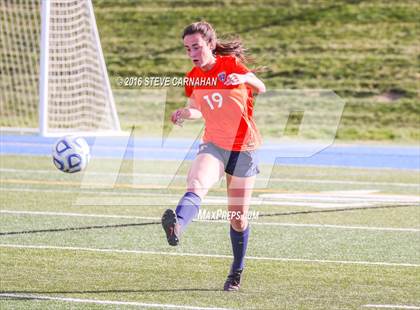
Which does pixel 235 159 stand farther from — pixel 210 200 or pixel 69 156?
pixel 210 200

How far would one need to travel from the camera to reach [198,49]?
7246 millimetres

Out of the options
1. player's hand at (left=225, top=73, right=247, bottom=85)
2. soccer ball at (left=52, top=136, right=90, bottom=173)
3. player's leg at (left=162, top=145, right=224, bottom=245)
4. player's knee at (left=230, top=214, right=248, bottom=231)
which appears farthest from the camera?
soccer ball at (left=52, top=136, right=90, bottom=173)

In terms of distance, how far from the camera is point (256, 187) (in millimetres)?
15133

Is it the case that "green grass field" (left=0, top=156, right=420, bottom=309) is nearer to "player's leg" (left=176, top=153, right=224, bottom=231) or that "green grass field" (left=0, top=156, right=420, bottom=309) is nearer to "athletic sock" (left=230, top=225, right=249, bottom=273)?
"athletic sock" (left=230, top=225, right=249, bottom=273)

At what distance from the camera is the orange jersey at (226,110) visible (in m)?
7.30

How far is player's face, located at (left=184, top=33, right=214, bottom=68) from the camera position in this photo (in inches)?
284

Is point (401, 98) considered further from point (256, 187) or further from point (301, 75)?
point (256, 187)

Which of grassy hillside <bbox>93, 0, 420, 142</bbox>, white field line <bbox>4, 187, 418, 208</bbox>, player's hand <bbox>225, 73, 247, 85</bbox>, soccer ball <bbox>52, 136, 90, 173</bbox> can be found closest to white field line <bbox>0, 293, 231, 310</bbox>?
player's hand <bbox>225, 73, 247, 85</bbox>

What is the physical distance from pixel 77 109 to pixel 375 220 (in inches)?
471

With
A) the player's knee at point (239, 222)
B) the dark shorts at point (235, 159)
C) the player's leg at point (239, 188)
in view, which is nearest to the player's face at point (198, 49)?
the dark shorts at point (235, 159)

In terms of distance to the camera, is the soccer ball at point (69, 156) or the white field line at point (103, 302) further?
the soccer ball at point (69, 156)

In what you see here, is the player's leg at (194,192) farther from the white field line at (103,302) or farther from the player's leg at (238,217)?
the white field line at (103,302)

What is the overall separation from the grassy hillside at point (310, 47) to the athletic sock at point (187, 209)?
59.3 ft

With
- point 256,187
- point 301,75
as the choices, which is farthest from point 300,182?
point 301,75
